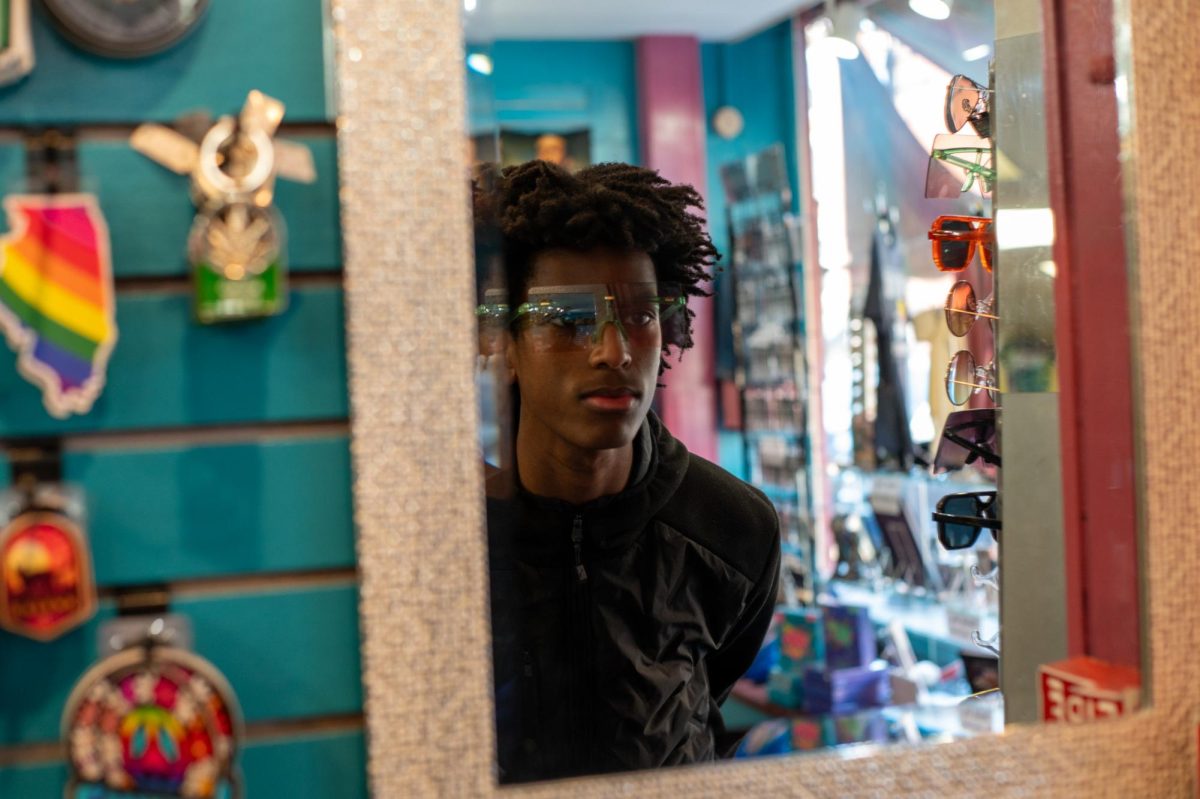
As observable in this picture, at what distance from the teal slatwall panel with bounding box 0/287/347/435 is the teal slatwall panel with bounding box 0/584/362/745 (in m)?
0.13

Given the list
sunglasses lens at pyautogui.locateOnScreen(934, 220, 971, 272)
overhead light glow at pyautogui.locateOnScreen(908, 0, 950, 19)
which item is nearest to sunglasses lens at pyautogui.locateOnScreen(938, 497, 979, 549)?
sunglasses lens at pyautogui.locateOnScreen(934, 220, 971, 272)

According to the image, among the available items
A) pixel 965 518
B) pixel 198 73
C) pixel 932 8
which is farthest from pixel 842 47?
pixel 198 73

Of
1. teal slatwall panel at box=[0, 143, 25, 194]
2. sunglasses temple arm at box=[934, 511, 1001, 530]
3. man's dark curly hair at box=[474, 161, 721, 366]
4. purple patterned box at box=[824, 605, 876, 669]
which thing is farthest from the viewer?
sunglasses temple arm at box=[934, 511, 1001, 530]

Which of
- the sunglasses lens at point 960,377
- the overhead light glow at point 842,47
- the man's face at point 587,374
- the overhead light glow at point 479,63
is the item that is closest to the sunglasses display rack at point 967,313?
the sunglasses lens at point 960,377

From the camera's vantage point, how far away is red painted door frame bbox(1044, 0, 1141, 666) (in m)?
0.91

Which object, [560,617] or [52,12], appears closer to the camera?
[52,12]

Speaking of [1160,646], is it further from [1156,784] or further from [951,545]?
[951,545]

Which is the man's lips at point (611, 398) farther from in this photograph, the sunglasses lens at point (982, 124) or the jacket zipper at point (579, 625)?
the sunglasses lens at point (982, 124)

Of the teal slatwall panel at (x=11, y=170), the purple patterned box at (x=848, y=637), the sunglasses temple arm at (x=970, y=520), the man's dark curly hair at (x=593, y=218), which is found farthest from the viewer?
the sunglasses temple arm at (x=970, y=520)

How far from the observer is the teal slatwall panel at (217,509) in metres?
0.73

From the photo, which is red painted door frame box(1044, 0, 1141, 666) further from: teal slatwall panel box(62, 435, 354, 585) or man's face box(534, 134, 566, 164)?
teal slatwall panel box(62, 435, 354, 585)

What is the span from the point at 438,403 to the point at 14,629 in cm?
32

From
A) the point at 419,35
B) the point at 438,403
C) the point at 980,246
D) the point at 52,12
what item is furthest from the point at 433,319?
the point at 980,246

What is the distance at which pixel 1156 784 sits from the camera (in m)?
0.86
